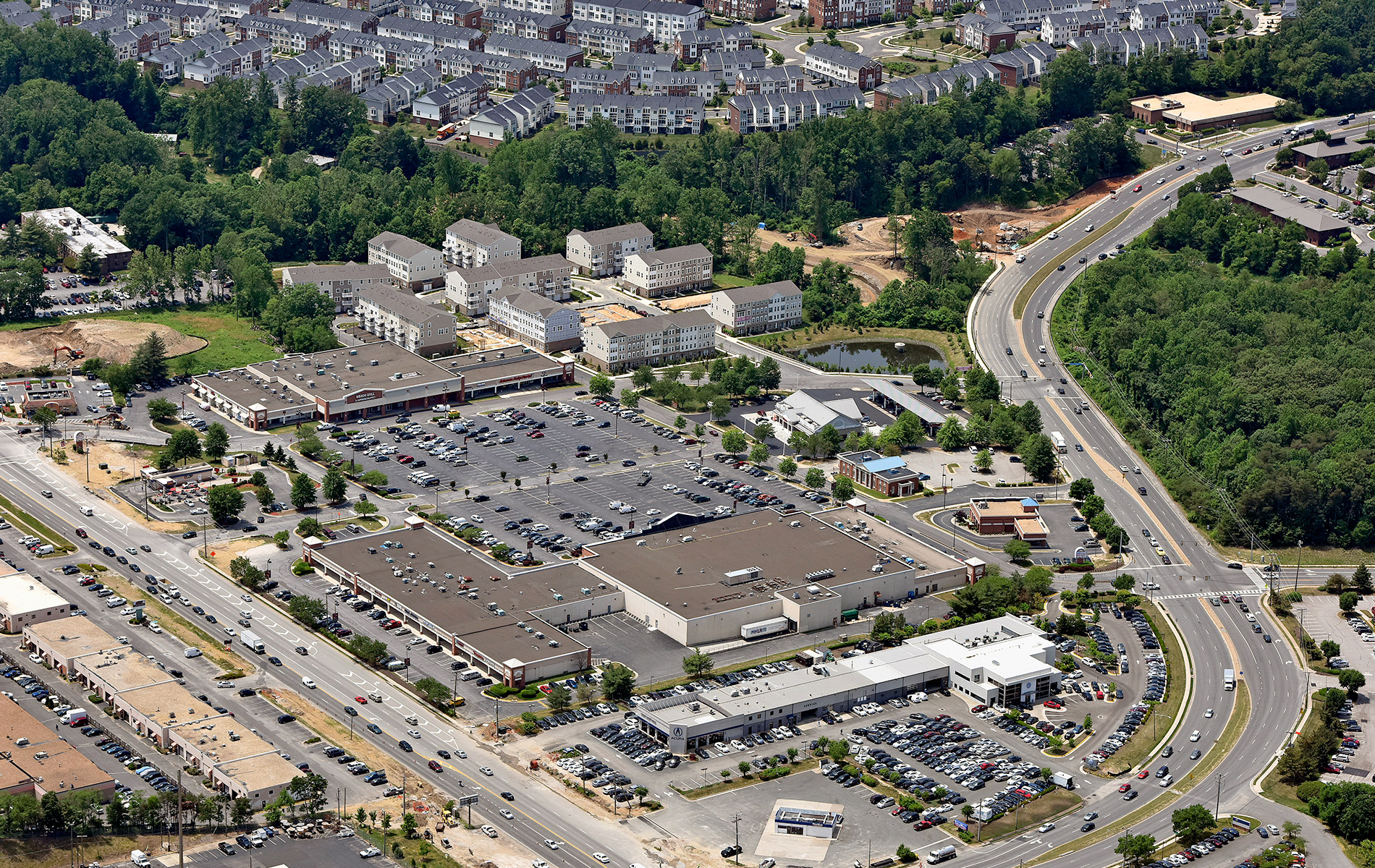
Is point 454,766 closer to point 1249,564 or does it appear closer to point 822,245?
point 1249,564

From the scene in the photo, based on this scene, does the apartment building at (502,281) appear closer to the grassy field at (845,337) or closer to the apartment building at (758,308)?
the apartment building at (758,308)

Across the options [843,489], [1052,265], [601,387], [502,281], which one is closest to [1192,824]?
[843,489]

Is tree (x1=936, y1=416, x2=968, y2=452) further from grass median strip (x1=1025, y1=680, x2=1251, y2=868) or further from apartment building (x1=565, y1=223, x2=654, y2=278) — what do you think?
apartment building (x1=565, y1=223, x2=654, y2=278)

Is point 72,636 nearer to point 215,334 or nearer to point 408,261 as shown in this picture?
point 215,334

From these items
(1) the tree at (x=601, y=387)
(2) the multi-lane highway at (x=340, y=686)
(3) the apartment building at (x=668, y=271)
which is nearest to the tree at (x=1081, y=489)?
(1) the tree at (x=601, y=387)

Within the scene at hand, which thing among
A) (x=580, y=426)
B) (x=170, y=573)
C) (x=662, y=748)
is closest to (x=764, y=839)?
(x=662, y=748)

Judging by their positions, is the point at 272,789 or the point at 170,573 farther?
the point at 170,573
